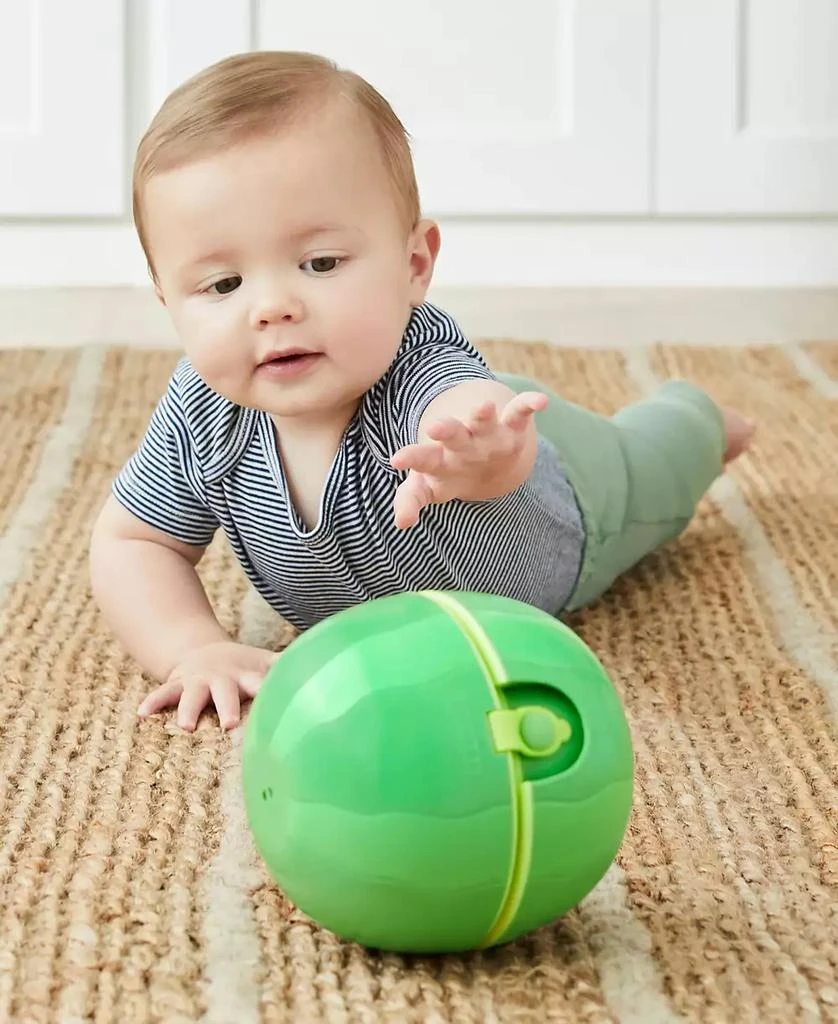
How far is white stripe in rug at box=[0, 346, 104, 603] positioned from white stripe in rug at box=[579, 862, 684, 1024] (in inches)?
21.3

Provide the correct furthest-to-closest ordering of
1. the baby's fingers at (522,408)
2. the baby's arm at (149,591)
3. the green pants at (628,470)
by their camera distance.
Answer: the green pants at (628,470), the baby's arm at (149,591), the baby's fingers at (522,408)

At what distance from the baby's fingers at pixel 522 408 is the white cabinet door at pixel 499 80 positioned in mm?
1310

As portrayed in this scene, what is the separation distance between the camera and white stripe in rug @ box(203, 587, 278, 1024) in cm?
50

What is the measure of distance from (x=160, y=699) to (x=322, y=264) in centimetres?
24

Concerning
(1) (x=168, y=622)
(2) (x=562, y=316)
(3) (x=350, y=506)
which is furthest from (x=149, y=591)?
(2) (x=562, y=316)

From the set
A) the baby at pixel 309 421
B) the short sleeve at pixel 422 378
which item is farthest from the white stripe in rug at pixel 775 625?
the short sleeve at pixel 422 378

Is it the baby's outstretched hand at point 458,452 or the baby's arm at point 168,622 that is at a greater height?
the baby's outstretched hand at point 458,452

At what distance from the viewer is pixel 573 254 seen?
199 cm

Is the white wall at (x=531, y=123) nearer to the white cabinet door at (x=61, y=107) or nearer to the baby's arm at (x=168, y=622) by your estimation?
the white cabinet door at (x=61, y=107)

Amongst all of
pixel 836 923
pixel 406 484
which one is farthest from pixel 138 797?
pixel 836 923

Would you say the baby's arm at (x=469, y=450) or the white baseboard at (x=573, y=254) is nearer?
A: the baby's arm at (x=469, y=450)

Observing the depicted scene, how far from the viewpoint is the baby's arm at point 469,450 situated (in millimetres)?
653

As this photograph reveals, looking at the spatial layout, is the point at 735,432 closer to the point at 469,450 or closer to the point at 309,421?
the point at 309,421

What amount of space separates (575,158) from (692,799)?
1.40m
